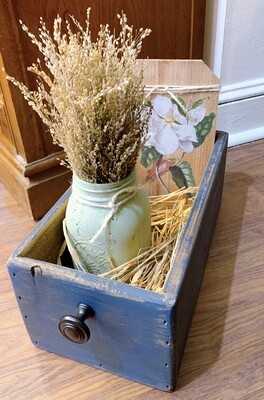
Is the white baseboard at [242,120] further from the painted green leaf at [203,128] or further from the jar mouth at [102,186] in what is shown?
the jar mouth at [102,186]

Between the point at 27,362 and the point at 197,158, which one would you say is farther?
the point at 197,158

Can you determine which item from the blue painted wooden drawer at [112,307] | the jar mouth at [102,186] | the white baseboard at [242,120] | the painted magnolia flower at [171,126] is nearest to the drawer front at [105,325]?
the blue painted wooden drawer at [112,307]

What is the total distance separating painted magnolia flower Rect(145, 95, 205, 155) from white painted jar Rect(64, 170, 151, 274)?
0.74 ft

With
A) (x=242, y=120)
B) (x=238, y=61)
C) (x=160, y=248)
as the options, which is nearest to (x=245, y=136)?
(x=242, y=120)

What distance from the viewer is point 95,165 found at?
673mm

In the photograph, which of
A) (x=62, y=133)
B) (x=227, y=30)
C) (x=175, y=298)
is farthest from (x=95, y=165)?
(x=227, y=30)

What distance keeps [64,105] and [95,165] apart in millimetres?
95

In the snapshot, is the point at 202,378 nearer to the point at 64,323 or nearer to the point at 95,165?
the point at 64,323

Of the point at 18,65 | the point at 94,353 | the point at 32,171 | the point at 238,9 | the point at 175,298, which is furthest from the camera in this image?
the point at 238,9

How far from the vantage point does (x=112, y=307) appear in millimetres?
658

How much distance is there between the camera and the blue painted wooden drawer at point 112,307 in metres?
0.64

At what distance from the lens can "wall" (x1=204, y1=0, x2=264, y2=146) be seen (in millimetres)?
1189

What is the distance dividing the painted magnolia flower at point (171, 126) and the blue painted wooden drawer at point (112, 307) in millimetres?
177

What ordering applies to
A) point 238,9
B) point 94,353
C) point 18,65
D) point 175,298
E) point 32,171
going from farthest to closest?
point 238,9
point 32,171
point 18,65
point 94,353
point 175,298
